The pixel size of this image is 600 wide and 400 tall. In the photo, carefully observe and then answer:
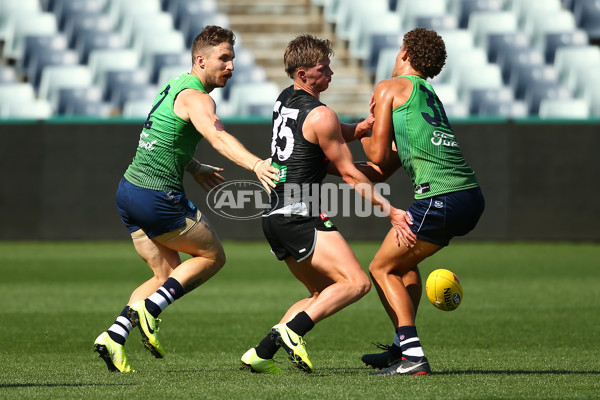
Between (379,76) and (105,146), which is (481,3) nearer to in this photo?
(379,76)

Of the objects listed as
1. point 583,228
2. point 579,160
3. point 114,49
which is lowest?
point 583,228

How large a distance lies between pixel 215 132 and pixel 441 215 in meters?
1.49

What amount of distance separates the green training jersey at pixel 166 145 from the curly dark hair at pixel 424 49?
1398 mm

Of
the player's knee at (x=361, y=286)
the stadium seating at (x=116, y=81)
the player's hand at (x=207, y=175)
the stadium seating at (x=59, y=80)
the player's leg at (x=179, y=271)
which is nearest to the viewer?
the player's knee at (x=361, y=286)

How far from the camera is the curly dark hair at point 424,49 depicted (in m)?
5.95

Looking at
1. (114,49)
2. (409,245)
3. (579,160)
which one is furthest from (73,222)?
(409,245)

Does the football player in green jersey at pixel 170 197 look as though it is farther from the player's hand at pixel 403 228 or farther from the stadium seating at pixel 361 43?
the stadium seating at pixel 361 43

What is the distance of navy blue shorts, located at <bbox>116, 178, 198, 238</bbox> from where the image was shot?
6.05 meters

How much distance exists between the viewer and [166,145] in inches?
241

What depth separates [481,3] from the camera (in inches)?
843

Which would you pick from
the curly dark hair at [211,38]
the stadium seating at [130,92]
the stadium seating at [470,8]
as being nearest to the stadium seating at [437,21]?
the stadium seating at [470,8]

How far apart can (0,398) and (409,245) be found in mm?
2561

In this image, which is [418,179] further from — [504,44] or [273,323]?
[504,44]

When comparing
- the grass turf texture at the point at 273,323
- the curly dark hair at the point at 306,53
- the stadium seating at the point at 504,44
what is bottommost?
the grass turf texture at the point at 273,323
